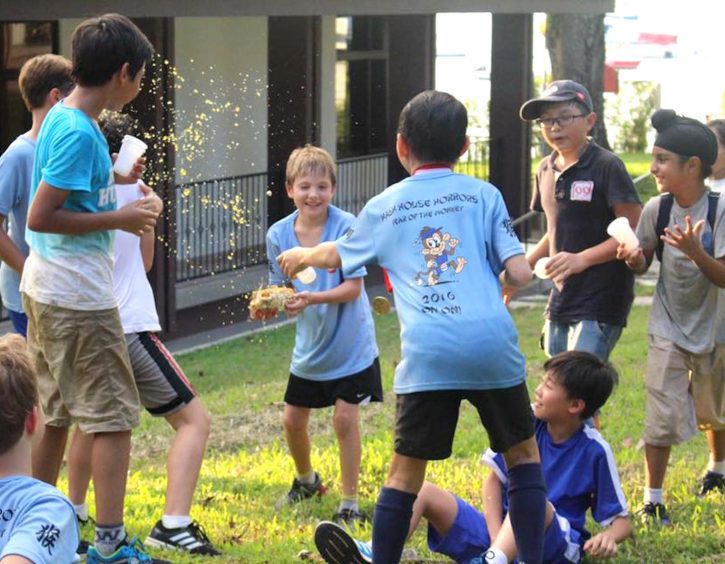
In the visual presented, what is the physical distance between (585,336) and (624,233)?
59 centimetres

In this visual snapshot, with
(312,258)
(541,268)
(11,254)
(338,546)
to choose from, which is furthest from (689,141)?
(11,254)

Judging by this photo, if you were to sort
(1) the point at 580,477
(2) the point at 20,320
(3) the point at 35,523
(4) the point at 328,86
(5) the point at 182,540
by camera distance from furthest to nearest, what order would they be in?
(4) the point at 328,86, (2) the point at 20,320, (5) the point at 182,540, (1) the point at 580,477, (3) the point at 35,523

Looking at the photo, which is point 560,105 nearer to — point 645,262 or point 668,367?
point 645,262

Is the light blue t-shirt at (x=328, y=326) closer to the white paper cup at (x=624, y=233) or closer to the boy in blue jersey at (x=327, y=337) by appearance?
the boy in blue jersey at (x=327, y=337)

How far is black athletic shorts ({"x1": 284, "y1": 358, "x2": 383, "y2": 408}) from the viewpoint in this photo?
606 centimetres

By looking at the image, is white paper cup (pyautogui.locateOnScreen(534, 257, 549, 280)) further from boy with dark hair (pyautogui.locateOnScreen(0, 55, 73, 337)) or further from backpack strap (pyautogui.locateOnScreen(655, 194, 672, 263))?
boy with dark hair (pyautogui.locateOnScreen(0, 55, 73, 337))

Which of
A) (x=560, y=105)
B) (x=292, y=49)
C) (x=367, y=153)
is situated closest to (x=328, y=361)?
(x=560, y=105)

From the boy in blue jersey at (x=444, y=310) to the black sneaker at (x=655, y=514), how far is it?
132 centimetres

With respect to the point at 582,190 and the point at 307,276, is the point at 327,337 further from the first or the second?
the point at 582,190

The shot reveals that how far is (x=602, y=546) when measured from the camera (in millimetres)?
4938

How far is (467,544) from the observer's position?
16.5 feet

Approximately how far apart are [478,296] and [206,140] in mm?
9733

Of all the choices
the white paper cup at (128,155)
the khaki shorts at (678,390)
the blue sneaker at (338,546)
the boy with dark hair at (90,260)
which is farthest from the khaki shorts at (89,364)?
the khaki shorts at (678,390)

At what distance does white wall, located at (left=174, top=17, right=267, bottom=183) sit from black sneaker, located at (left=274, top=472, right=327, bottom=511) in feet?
22.5
